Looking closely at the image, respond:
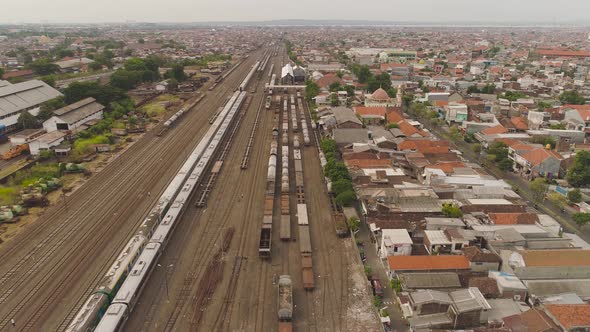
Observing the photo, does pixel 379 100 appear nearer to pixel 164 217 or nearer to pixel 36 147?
pixel 164 217

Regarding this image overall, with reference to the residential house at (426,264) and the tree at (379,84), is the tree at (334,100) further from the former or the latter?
the residential house at (426,264)

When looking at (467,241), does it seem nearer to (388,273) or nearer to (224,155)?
(388,273)

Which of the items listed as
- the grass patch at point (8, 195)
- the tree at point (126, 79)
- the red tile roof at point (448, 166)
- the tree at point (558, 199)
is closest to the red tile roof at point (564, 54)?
the red tile roof at point (448, 166)

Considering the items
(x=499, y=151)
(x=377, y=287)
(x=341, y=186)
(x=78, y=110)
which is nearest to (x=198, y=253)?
(x=377, y=287)

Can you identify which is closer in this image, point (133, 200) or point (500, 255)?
point (500, 255)

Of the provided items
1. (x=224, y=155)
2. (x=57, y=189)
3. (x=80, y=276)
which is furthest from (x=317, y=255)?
(x=57, y=189)

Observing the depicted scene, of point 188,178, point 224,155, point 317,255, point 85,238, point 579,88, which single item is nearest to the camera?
point 317,255

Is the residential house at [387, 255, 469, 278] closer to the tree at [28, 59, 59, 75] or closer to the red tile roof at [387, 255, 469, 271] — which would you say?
the red tile roof at [387, 255, 469, 271]
